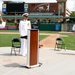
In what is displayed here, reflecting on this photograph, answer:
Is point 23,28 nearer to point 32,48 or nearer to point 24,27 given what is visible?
point 24,27

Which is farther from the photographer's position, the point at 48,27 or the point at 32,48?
the point at 48,27

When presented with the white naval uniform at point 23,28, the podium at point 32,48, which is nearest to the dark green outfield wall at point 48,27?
the white naval uniform at point 23,28

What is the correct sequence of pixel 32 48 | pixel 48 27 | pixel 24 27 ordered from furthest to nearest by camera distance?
1. pixel 48 27
2. pixel 24 27
3. pixel 32 48

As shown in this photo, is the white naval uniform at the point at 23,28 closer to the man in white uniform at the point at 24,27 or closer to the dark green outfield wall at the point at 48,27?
the man in white uniform at the point at 24,27

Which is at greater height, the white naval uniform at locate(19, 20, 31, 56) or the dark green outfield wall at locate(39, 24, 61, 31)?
the white naval uniform at locate(19, 20, 31, 56)

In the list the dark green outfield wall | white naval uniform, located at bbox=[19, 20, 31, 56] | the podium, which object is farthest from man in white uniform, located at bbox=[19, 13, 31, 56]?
the dark green outfield wall

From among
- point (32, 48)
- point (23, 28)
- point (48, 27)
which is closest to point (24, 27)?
point (23, 28)

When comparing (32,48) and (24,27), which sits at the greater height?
(24,27)

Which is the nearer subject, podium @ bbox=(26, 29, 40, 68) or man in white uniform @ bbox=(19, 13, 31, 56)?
podium @ bbox=(26, 29, 40, 68)

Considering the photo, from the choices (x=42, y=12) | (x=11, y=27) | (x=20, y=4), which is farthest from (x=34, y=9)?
(x=11, y=27)

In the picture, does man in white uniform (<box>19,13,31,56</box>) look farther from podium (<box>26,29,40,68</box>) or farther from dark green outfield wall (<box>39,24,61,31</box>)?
dark green outfield wall (<box>39,24,61,31</box>)

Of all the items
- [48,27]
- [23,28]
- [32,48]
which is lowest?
[48,27]

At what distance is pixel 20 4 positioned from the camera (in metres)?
99.8

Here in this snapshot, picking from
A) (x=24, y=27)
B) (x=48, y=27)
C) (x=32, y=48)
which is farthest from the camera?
(x=48, y=27)
